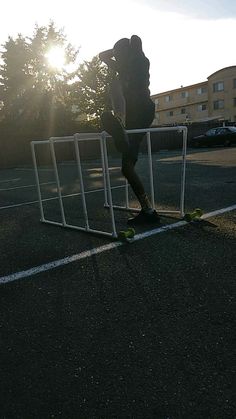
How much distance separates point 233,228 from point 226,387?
2.87 metres

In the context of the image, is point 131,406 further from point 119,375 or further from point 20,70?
point 20,70

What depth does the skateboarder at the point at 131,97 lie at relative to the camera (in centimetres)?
472

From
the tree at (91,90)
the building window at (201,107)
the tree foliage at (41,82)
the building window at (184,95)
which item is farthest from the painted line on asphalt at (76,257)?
the building window at (184,95)

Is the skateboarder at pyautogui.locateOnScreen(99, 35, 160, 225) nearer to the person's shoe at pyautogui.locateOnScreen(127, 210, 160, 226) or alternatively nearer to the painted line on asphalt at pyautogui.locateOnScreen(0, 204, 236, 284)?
the person's shoe at pyautogui.locateOnScreen(127, 210, 160, 226)

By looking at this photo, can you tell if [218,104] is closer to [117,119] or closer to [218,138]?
[218,138]

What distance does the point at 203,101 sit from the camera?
58688mm

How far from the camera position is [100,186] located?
9.65 m

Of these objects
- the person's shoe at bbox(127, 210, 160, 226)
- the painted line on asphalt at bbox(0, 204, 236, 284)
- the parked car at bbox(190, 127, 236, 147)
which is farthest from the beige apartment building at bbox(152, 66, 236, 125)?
the painted line on asphalt at bbox(0, 204, 236, 284)

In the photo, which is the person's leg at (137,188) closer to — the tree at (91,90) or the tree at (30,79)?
the tree at (30,79)

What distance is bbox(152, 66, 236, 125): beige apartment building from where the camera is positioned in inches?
2105

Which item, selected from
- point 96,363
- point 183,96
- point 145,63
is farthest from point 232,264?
point 183,96

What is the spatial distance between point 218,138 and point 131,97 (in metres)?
24.7


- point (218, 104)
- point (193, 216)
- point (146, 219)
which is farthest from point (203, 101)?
point (146, 219)

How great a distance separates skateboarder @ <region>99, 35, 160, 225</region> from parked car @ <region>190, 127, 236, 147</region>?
24.0 m
